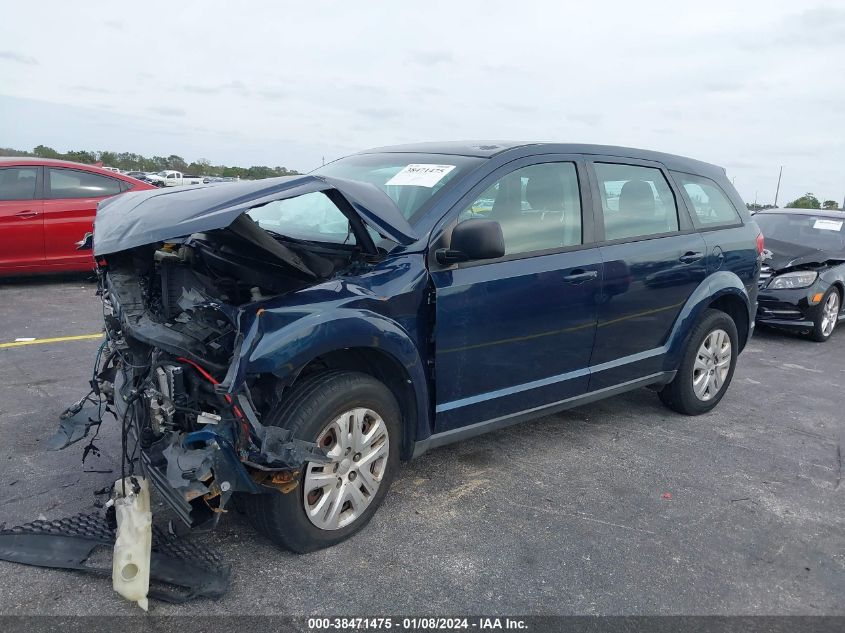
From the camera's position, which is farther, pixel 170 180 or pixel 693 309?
pixel 170 180

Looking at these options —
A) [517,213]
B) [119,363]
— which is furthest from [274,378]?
[517,213]

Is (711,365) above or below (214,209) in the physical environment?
Answer: below

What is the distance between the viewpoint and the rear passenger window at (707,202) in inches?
186

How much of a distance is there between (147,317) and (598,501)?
2431 mm

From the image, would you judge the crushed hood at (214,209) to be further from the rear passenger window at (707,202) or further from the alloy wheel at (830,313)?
the alloy wheel at (830,313)

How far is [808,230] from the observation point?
347 inches

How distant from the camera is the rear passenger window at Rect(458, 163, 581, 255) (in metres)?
3.53

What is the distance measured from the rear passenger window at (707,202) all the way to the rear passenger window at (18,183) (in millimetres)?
7284

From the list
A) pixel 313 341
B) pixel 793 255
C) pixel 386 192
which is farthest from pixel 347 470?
pixel 793 255

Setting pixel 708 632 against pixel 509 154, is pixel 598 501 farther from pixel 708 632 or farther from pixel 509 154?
pixel 509 154

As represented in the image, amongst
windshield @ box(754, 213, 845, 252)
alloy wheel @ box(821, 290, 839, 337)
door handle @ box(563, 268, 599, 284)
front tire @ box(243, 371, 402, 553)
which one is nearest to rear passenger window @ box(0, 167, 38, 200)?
front tire @ box(243, 371, 402, 553)

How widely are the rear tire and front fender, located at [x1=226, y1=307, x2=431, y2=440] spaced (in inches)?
94.9

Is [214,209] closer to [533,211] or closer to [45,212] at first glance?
[533,211]

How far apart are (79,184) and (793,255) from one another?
29.0 feet
